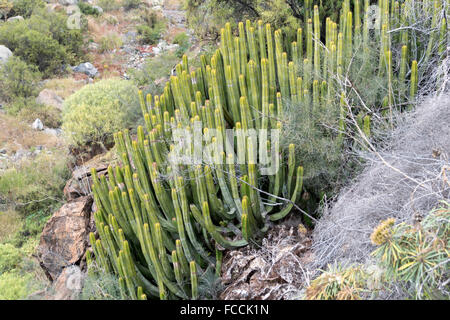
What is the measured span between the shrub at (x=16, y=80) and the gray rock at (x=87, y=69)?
4.43 ft

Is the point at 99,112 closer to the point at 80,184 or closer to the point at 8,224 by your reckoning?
the point at 80,184

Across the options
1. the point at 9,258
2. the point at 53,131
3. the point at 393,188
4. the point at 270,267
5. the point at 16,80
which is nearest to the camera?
the point at 393,188

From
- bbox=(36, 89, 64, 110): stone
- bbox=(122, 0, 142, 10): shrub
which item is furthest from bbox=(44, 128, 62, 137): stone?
bbox=(122, 0, 142, 10): shrub

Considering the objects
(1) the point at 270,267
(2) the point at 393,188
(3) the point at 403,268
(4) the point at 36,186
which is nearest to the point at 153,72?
(4) the point at 36,186

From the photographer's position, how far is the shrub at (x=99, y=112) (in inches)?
309

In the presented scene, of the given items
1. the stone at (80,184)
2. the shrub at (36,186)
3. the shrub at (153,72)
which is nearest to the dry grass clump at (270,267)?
the stone at (80,184)

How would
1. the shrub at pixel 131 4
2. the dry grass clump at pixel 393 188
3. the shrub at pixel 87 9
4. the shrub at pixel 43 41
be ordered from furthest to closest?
the shrub at pixel 131 4, the shrub at pixel 87 9, the shrub at pixel 43 41, the dry grass clump at pixel 393 188

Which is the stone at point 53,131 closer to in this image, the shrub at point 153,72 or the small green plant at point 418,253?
the shrub at point 153,72

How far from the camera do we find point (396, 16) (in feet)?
16.0

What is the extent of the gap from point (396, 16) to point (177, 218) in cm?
313

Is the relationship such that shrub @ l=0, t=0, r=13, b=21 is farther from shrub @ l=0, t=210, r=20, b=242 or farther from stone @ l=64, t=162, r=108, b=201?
stone @ l=64, t=162, r=108, b=201

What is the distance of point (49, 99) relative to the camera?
1029cm

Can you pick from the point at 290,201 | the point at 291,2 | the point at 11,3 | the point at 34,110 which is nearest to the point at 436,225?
the point at 290,201

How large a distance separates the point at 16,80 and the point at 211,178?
27.4ft
